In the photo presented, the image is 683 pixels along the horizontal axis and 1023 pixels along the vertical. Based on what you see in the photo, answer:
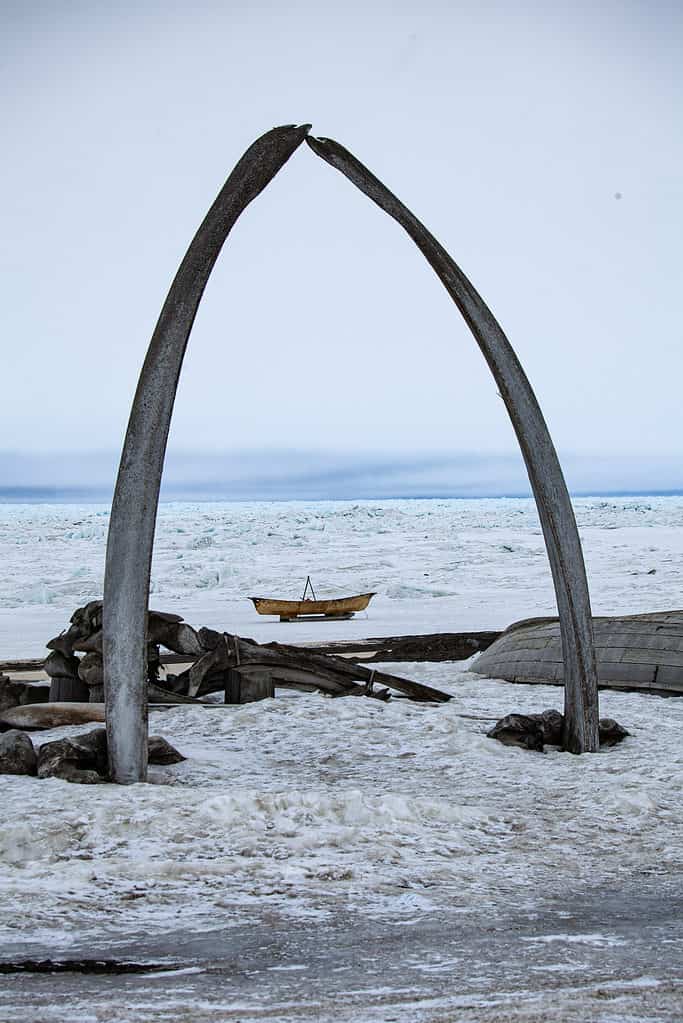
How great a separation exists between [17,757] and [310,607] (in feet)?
39.4

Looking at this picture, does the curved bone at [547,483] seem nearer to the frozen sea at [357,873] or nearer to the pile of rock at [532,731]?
the pile of rock at [532,731]

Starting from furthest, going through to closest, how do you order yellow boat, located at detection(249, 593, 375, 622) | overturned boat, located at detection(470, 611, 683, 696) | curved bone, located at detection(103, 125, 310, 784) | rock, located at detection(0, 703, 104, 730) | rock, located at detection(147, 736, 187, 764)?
1. yellow boat, located at detection(249, 593, 375, 622)
2. overturned boat, located at detection(470, 611, 683, 696)
3. rock, located at detection(0, 703, 104, 730)
4. rock, located at detection(147, 736, 187, 764)
5. curved bone, located at detection(103, 125, 310, 784)

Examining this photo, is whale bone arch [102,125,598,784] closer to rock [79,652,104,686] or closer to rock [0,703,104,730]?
rock [0,703,104,730]

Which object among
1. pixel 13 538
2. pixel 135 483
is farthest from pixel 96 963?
pixel 13 538

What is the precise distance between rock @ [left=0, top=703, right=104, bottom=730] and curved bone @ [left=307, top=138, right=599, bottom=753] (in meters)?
3.36

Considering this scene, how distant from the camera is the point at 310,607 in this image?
17141mm

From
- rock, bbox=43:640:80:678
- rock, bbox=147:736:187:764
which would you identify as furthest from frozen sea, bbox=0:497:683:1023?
rock, bbox=43:640:80:678

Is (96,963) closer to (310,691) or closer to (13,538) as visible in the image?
(310,691)

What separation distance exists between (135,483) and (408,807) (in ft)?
7.01

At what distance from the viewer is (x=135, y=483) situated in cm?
505

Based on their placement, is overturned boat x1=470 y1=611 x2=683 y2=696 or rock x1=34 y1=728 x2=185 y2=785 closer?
rock x1=34 y1=728 x2=185 y2=785

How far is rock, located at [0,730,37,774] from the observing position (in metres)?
5.17

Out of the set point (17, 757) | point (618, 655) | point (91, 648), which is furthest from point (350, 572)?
point (17, 757)

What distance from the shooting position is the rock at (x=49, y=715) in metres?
6.88
